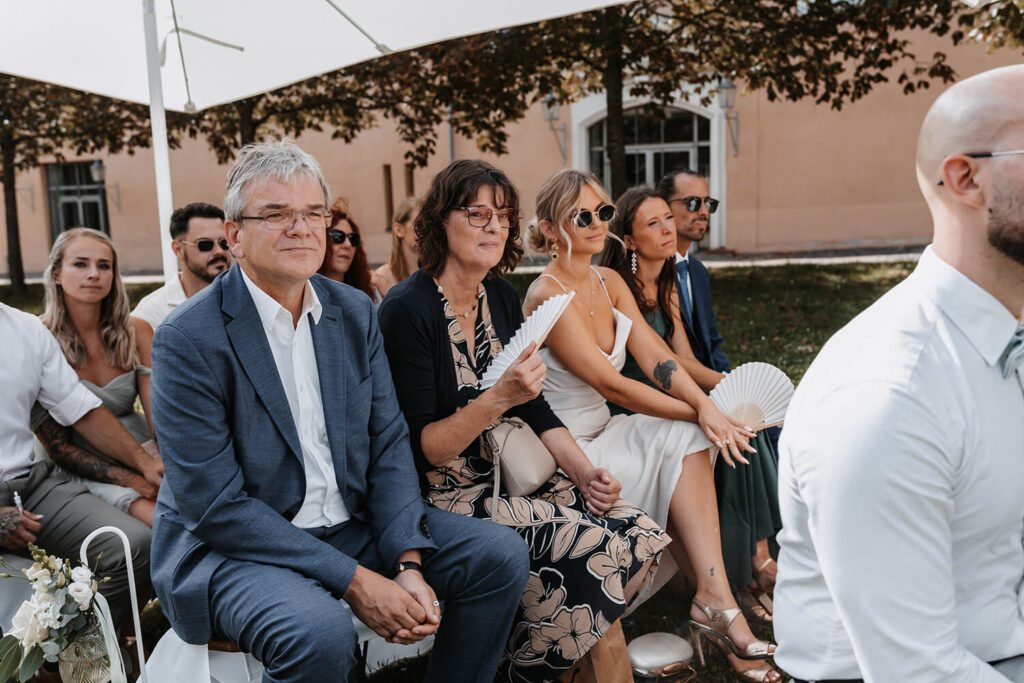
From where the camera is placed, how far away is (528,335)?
284 centimetres

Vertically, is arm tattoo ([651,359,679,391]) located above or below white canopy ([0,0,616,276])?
below

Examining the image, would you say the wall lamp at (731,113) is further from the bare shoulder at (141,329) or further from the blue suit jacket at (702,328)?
the bare shoulder at (141,329)

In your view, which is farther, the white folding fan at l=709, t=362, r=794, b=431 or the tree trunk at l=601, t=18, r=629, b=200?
the tree trunk at l=601, t=18, r=629, b=200

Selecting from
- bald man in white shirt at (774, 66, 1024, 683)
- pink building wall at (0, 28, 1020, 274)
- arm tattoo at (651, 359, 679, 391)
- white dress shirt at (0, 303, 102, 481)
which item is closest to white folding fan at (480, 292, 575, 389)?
arm tattoo at (651, 359, 679, 391)

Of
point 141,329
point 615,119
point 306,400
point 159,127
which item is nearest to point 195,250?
point 141,329

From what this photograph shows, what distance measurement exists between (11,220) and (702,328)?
16.6 metres

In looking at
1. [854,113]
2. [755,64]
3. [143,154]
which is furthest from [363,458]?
[143,154]

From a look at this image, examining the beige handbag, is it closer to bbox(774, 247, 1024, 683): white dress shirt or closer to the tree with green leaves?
bbox(774, 247, 1024, 683): white dress shirt

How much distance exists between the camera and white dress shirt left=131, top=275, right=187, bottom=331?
3918 millimetres

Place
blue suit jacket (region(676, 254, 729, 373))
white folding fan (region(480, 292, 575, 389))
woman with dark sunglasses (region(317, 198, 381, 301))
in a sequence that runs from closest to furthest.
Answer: white folding fan (region(480, 292, 575, 389)) < blue suit jacket (region(676, 254, 729, 373)) < woman with dark sunglasses (region(317, 198, 381, 301))

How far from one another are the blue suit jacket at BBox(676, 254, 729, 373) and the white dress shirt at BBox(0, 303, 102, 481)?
266 cm

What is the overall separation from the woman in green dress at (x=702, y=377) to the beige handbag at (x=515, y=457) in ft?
2.98

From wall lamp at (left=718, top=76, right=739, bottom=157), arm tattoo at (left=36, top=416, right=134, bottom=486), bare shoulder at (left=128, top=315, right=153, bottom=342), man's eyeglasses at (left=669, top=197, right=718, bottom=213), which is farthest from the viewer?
wall lamp at (left=718, top=76, right=739, bottom=157)

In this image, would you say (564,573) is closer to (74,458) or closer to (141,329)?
(74,458)
